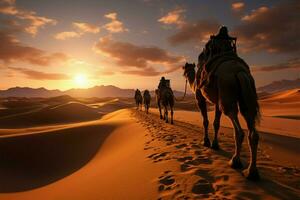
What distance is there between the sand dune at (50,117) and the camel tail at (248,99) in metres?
32.4

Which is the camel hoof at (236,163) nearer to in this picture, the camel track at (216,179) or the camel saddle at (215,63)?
A: the camel track at (216,179)

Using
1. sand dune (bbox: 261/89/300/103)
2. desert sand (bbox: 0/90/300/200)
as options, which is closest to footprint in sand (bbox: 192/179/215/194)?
desert sand (bbox: 0/90/300/200)


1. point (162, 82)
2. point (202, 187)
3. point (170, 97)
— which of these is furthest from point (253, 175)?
point (162, 82)

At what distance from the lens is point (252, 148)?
5.25m

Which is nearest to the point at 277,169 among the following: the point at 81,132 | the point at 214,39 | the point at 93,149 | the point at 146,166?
the point at 146,166

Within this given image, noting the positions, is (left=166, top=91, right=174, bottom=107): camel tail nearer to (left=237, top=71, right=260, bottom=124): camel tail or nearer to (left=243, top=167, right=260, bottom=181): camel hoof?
(left=237, top=71, right=260, bottom=124): camel tail

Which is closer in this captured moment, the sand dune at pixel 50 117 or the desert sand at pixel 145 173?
the desert sand at pixel 145 173

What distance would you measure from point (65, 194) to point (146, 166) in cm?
234

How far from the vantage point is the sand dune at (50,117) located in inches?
1305

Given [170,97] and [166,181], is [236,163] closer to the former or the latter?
[166,181]

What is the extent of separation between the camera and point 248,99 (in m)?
5.38

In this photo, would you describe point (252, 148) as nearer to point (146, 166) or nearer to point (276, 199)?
point (276, 199)

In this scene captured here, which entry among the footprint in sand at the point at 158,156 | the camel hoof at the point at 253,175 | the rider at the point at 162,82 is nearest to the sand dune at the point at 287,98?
the rider at the point at 162,82

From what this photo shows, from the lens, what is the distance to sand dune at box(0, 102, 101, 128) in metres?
33.2
